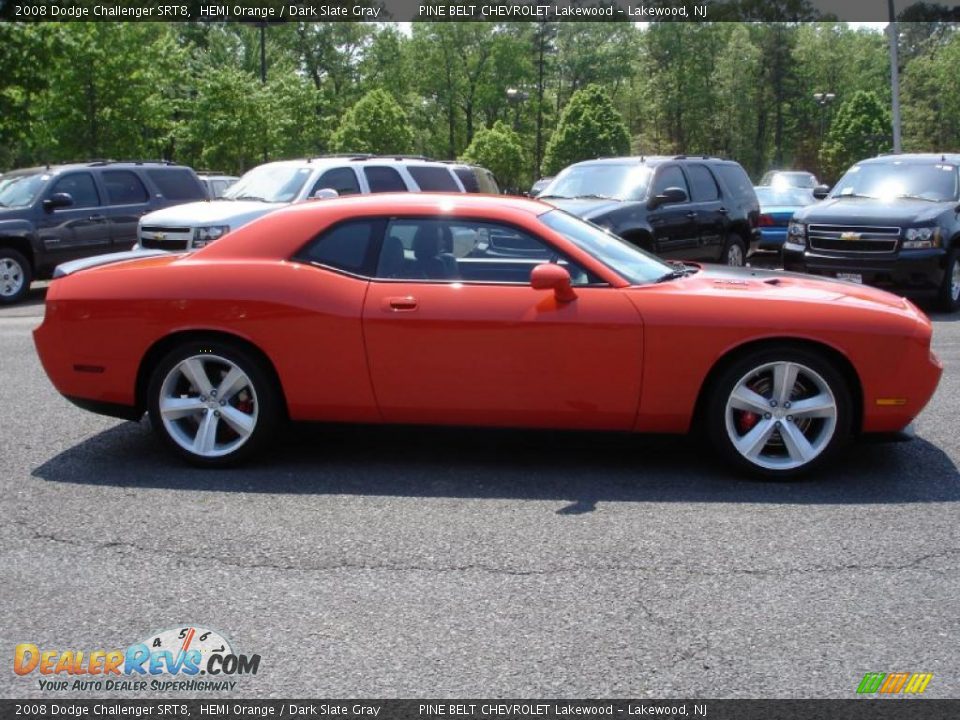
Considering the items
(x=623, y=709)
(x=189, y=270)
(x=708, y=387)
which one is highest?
(x=189, y=270)

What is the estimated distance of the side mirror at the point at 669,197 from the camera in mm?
13062

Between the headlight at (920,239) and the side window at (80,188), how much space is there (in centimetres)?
1108

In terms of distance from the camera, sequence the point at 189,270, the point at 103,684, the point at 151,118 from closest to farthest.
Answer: the point at 103,684
the point at 189,270
the point at 151,118

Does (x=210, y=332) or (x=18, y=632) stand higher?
(x=210, y=332)

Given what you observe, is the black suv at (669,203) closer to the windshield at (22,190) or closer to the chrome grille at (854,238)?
the chrome grille at (854,238)

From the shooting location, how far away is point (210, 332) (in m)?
6.02

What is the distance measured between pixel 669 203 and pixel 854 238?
222 centimetres

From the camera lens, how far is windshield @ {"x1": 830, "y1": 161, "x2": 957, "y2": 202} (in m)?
13.6

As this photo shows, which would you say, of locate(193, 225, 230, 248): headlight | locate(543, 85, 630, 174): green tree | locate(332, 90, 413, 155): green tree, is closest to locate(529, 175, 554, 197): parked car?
locate(193, 225, 230, 248): headlight

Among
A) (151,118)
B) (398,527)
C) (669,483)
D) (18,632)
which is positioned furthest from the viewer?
(151,118)

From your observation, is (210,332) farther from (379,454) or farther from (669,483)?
(669,483)

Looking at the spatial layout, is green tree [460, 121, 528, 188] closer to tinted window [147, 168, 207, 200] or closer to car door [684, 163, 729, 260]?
tinted window [147, 168, 207, 200]

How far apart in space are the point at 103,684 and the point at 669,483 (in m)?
3.11

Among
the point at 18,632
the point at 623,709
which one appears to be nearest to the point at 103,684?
the point at 18,632
